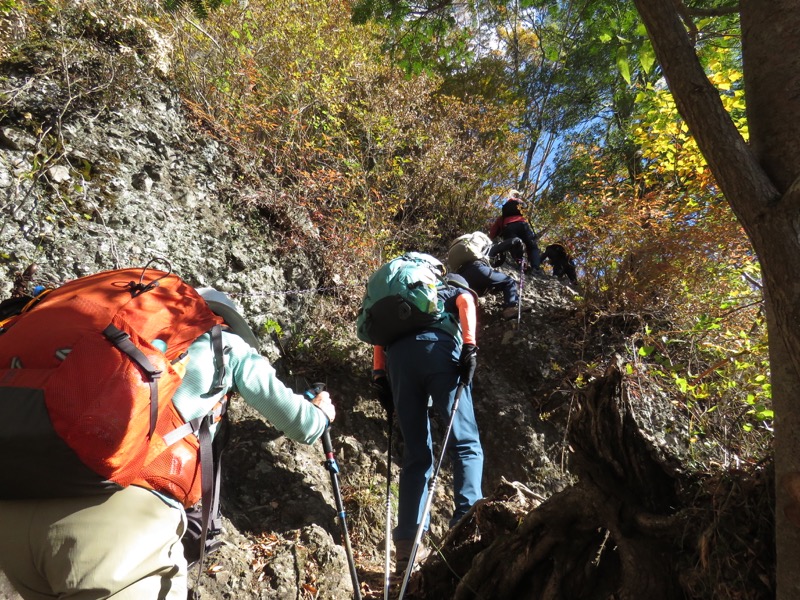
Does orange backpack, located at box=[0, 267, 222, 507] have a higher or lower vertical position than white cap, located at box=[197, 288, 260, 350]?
lower

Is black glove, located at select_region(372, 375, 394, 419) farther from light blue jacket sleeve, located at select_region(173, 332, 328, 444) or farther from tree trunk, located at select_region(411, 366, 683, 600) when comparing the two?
tree trunk, located at select_region(411, 366, 683, 600)

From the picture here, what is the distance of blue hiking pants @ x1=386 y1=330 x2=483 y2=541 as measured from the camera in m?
3.44

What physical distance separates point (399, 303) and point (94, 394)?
2.31 m

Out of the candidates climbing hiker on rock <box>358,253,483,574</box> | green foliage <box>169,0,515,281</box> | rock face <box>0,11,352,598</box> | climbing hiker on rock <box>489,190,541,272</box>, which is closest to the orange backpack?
rock face <box>0,11,352,598</box>

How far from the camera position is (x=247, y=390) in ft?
7.24

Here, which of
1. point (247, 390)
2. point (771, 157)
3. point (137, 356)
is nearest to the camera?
point (771, 157)

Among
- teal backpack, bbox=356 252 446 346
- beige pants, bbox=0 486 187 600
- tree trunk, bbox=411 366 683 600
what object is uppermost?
teal backpack, bbox=356 252 446 346

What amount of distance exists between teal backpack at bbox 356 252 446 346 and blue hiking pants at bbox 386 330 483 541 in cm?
12

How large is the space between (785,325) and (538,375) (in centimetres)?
459

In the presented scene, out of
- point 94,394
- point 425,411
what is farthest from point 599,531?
point 94,394

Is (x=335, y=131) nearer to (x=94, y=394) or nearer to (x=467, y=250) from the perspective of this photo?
(x=467, y=250)

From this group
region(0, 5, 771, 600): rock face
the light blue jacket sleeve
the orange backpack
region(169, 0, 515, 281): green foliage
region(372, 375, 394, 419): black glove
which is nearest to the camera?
the orange backpack

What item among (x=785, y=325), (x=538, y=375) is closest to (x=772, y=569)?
(x=785, y=325)

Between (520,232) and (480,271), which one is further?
(520,232)
